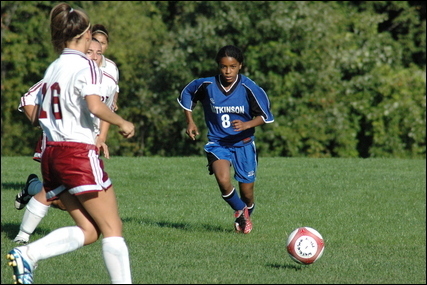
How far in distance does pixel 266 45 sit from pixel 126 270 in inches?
794

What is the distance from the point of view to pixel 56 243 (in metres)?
4.87

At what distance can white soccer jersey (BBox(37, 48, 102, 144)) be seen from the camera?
15.3 feet

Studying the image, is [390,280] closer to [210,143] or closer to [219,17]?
[210,143]

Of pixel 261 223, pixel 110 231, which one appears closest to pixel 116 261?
pixel 110 231

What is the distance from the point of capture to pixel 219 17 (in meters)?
24.5

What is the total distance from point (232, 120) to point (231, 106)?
0.49ft

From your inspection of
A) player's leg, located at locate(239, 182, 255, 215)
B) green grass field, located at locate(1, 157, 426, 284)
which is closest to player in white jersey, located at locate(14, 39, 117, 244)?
green grass field, located at locate(1, 157, 426, 284)

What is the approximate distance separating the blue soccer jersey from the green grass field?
1.04m

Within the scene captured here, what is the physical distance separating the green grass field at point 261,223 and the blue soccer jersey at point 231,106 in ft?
3.40

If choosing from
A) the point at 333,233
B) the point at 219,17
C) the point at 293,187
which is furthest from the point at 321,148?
the point at 333,233

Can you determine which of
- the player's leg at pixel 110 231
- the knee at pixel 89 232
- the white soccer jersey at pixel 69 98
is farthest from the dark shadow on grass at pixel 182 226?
the white soccer jersey at pixel 69 98

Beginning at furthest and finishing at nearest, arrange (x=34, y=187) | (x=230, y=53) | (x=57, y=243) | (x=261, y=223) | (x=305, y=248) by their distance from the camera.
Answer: (x=261, y=223) < (x=230, y=53) < (x=34, y=187) < (x=305, y=248) < (x=57, y=243)

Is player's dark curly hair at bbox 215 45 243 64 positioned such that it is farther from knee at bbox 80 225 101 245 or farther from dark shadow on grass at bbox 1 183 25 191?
dark shadow on grass at bbox 1 183 25 191

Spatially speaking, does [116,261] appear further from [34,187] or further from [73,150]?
[34,187]
